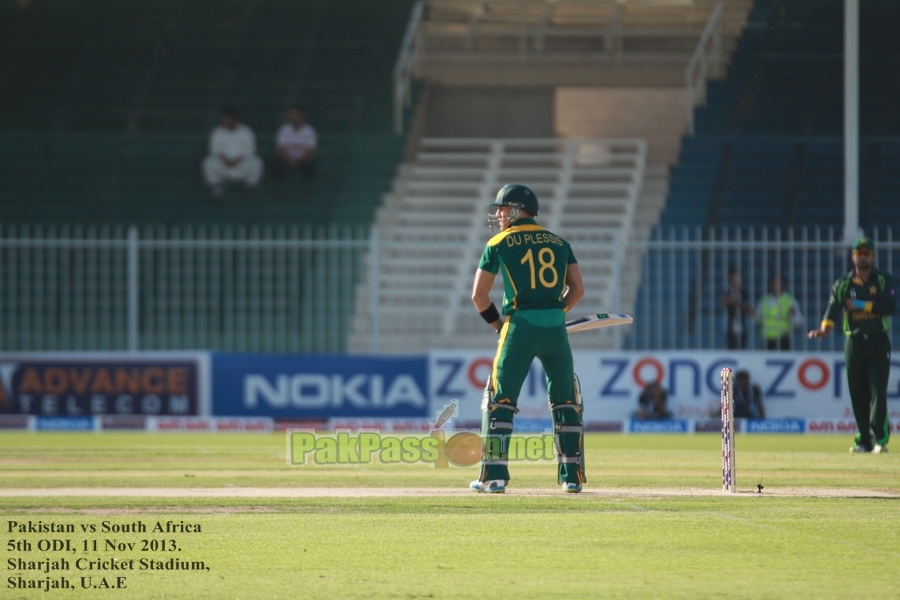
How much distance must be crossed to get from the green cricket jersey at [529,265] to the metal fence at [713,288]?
9.89 meters

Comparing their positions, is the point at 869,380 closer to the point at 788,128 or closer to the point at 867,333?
the point at 867,333

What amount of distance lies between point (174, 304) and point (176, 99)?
821 centimetres

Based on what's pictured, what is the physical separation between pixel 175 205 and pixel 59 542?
1803cm

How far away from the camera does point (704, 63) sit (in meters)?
26.8

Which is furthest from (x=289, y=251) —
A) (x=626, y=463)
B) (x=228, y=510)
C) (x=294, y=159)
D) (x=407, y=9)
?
(x=228, y=510)

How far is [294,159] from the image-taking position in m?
25.0

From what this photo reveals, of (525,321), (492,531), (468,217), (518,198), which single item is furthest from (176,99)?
(492,531)

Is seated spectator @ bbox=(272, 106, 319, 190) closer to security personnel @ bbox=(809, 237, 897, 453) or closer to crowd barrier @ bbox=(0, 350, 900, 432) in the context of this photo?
crowd barrier @ bbox=(0, 350, 900, 432)

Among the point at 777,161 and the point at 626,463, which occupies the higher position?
the point at 777,161

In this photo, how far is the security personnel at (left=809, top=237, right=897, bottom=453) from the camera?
43.2 feet

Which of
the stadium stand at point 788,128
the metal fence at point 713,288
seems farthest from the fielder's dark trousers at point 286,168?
the metal fence at point 713,288

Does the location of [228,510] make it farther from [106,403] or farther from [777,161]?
[777,161]

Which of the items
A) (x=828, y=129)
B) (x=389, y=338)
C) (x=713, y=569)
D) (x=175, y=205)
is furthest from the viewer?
(x=828, y=129)

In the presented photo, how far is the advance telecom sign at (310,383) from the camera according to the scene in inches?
755
